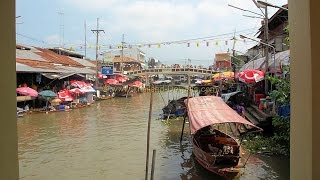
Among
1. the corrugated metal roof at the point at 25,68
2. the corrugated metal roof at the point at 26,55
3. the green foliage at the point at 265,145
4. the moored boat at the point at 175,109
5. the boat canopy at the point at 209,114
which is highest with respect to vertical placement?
the corrugated metal roof at the point at 26,55

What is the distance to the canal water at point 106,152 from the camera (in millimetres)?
12234

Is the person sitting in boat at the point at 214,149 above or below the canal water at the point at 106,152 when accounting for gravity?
above

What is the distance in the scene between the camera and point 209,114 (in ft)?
41.7

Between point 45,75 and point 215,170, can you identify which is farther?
point 45,75

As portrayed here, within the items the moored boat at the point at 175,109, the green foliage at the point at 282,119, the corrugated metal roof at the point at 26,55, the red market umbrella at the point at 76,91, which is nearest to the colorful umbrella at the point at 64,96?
the red market umbrella at the point at 76,91

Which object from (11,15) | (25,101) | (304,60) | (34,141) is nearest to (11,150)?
(11,15)

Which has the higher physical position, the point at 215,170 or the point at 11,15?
the point at 11,15

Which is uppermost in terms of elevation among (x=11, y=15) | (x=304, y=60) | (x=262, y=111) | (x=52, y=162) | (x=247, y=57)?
(x=247, y=57)

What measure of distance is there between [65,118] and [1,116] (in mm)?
24539

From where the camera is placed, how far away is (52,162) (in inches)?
559

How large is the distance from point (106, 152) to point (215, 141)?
535 centimetres

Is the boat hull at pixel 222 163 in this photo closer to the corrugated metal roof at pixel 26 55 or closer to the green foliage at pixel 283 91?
the green foliage at pixel 283 91

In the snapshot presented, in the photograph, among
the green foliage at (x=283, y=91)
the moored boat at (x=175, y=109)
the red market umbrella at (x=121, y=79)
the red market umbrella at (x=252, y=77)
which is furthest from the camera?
the red market umbrella at (x=121, y=79)

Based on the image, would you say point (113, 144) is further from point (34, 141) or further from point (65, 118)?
point (65, 118)
